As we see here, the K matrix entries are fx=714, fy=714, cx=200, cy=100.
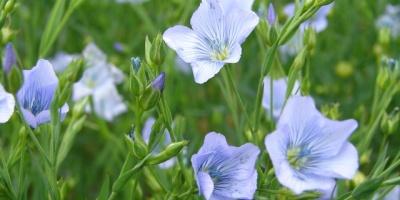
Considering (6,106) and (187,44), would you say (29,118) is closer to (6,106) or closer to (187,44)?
(6,106)

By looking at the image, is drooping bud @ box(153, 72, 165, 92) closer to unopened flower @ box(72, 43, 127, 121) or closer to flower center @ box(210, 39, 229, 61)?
flower center @ box(210, 39, 229, 61)

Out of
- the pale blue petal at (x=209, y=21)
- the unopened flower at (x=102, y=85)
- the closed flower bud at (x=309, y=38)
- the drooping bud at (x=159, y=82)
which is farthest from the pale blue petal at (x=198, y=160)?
the unopened flower at (x=102, y=85)

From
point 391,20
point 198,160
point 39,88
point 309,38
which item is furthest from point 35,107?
point 391,20

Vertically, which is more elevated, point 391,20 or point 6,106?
point 6,106

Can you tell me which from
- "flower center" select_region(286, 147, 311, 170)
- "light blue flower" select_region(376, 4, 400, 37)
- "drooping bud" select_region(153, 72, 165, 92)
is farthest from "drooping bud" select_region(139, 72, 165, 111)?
"light blue flower" select_region(376, 4, 400, 37)

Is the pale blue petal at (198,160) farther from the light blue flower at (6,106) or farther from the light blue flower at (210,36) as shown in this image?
the light blue flower at (6,106)

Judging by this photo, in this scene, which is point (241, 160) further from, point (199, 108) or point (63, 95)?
point (199, 108)

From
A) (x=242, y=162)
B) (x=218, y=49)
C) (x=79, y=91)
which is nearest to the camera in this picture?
(x=242, y=162)
